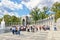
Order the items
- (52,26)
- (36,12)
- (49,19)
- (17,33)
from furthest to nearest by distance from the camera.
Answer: (36,12) → (49,19) → (52,26) → (17,33)

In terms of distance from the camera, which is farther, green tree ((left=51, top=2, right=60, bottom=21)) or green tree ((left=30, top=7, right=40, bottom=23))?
green tree ((left=30, top=7, right=40, bottom=23))

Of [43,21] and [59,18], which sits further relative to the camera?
[43,21]

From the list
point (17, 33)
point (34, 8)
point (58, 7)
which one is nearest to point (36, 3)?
point (34, 8)

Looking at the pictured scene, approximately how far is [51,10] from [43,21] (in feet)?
6.88

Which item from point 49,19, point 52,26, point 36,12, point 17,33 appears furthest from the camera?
point 36,12

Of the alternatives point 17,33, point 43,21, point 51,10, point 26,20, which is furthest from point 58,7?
point 17,33

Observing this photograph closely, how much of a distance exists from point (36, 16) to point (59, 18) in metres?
3.99

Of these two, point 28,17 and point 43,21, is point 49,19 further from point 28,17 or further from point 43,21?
point 28,17

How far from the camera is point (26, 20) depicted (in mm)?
24344

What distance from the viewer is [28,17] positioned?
2502 cm

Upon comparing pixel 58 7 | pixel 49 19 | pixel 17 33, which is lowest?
pixel 17 33

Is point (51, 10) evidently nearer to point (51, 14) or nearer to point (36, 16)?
point (51, 14)

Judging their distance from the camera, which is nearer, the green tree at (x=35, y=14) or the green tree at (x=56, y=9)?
the green tree at (x=56, y=9)

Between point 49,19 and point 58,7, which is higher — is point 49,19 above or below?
below
